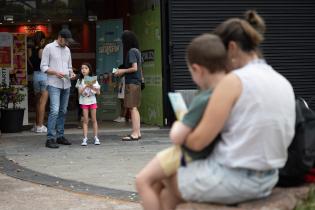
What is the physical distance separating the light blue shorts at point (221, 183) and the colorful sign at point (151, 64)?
8.35 metres

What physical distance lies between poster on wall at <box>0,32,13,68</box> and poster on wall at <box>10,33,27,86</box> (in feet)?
0.62

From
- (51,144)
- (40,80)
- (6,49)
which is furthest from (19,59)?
(51,144)

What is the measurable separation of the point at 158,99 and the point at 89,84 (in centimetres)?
271

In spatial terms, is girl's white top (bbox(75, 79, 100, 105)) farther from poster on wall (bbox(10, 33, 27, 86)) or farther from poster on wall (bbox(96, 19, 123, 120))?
poster on wall (bbox(96, 19, 123, 120))

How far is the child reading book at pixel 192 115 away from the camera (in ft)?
10.9

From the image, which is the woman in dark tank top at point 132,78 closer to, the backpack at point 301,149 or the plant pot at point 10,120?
the plant pot at point 10,120

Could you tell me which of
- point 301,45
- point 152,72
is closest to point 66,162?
point 152,72

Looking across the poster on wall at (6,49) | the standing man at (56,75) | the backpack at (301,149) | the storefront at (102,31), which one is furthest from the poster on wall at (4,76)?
the backpack at (301,149)

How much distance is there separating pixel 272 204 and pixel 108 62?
412 inches

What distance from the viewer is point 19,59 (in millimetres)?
12297

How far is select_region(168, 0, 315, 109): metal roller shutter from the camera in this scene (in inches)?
457

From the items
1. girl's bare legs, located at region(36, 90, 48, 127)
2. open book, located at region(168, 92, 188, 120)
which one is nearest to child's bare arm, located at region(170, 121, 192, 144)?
open book, located at region(168, 92, 188, 120)

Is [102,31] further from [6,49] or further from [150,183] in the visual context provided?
[150,183]

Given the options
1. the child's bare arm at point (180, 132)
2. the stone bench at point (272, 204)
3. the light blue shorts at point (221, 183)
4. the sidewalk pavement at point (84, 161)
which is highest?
the child's bare arm at point (180, 132)
